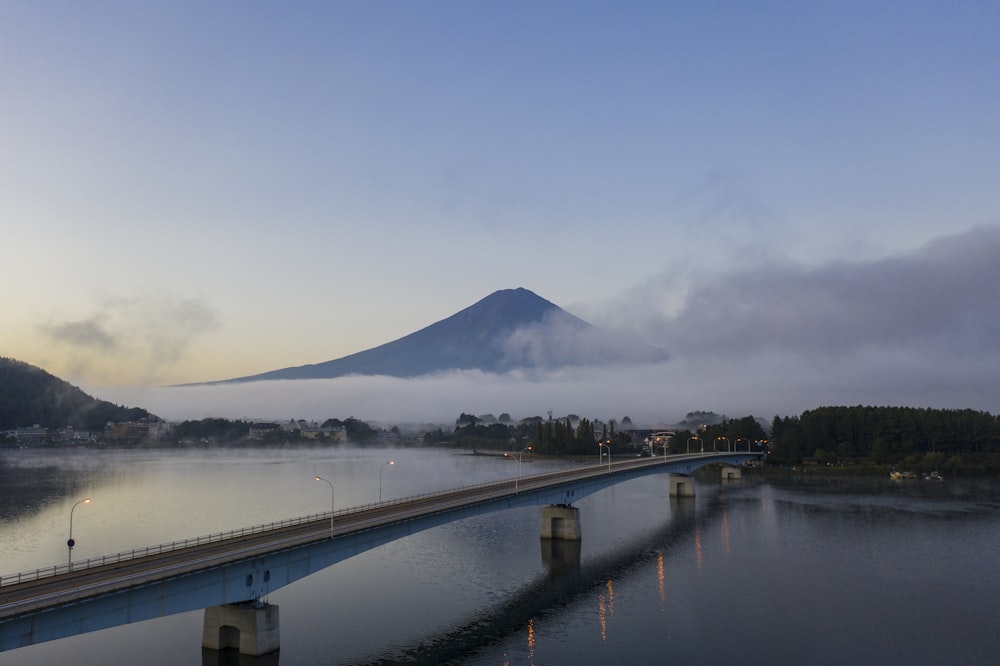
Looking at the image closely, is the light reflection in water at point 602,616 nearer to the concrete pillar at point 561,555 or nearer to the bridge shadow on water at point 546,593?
the bridge shadow on water at point 546,593

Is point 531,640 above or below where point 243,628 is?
below

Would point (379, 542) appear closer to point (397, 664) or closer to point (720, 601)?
point (397, 664)

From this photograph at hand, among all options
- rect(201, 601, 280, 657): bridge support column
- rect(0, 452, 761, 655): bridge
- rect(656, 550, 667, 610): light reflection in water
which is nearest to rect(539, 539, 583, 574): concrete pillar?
rect(656, 550, 667, 610): light reflection in water

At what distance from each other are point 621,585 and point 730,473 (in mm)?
121435

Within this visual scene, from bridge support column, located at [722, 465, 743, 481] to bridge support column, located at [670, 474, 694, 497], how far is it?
43846 mm

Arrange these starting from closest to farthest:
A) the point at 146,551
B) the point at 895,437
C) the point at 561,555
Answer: the point at 146,551 → the point at 561,555 → the point at 895,437

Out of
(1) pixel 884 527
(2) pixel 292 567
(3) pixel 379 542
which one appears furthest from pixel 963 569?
(2) pixel 292 567

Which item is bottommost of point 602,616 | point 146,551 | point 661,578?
point 661,578

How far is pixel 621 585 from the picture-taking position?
208ft

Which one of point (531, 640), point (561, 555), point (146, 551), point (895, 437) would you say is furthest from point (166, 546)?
point (895, 437)

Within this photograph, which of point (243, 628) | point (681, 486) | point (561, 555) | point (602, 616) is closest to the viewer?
point (243, 628)

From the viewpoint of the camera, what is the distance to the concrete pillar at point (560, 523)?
8394 cm

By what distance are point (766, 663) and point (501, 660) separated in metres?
16.4

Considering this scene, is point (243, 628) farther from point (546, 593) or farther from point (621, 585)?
point (621, 585)
